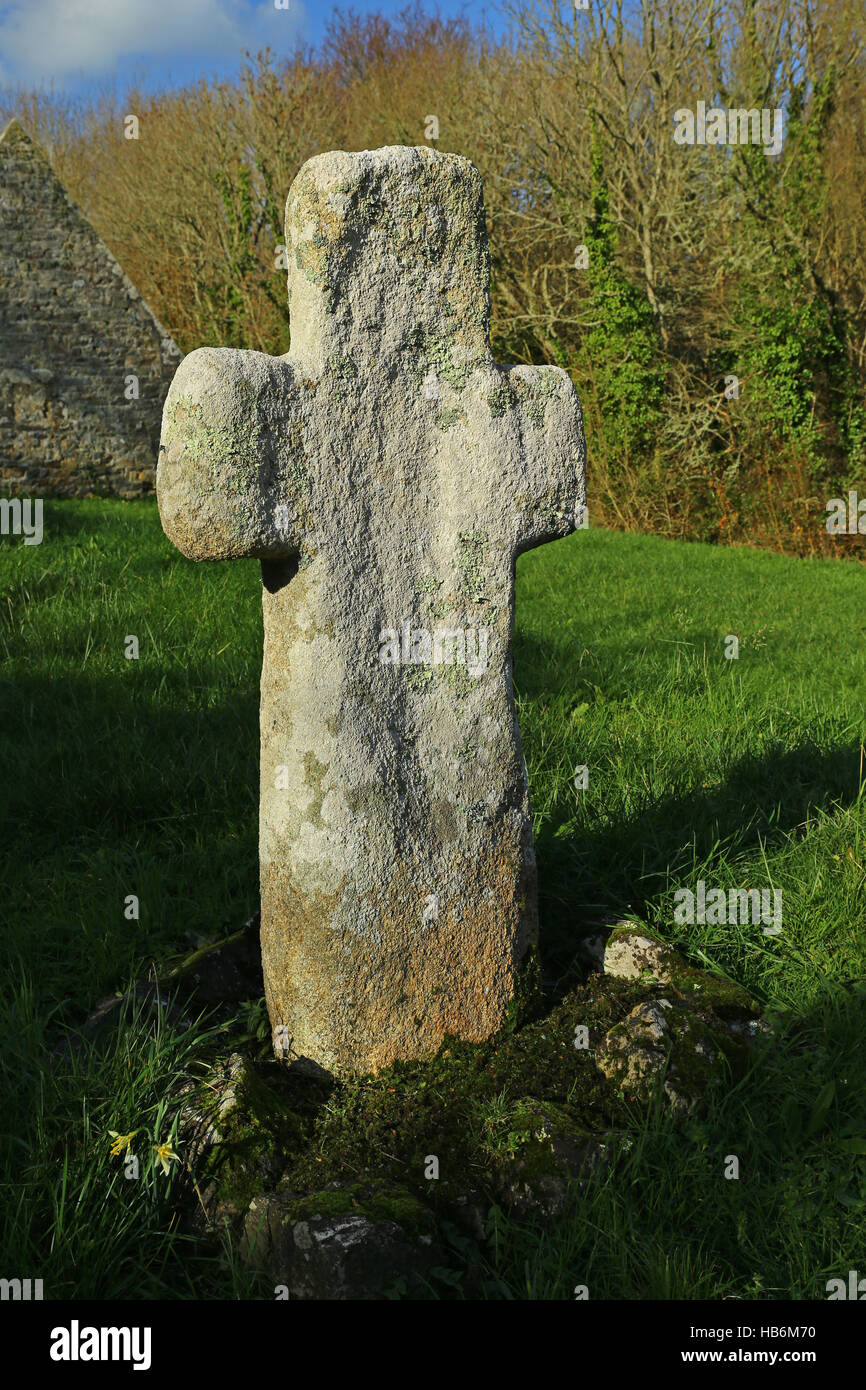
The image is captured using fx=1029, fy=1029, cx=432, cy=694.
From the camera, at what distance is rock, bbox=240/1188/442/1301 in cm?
207

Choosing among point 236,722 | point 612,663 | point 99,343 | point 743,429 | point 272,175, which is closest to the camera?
point 236,722

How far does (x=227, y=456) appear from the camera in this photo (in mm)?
2291

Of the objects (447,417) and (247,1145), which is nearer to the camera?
(247,1145)

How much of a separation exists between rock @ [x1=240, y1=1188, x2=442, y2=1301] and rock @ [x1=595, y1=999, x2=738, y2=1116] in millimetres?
658

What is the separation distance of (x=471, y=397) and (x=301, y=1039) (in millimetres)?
1707

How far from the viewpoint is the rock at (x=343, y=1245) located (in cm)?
207

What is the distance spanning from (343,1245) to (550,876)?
5.28 ft

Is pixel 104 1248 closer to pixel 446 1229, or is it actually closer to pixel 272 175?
pixel 446 1229

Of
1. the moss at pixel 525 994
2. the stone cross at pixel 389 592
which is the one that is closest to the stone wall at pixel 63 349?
the stone cross at pixel 389 592

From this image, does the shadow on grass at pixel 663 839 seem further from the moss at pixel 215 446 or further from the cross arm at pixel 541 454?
the moss at pixel 215 446

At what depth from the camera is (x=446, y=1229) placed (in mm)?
2242

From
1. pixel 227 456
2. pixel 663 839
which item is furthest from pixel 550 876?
pixel 227 456

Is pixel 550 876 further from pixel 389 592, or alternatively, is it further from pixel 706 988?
pixel 389 592

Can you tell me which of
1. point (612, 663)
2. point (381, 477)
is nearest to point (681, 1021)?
point (381, 477)
